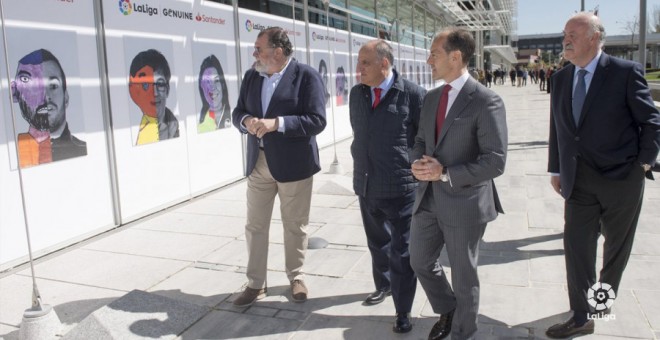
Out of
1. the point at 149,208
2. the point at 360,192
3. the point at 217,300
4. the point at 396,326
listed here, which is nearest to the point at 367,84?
the point at 360,192

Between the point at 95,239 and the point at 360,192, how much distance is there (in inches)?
137

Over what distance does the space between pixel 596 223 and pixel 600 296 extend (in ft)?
1.59

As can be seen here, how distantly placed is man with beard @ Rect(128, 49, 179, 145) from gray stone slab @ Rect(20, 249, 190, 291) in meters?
1.83

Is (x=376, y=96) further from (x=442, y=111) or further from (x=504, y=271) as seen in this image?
(x=504, y=271)

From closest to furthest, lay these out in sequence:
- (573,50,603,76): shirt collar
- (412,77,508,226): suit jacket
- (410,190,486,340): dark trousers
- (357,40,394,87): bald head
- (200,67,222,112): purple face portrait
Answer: (412,77,508,226): suit jacket
(410,190,486,340): dark trousers
(573,50,603,76): shirt collar
(357,40,394,87): bald head
(200,67,222,112): purple face portrait

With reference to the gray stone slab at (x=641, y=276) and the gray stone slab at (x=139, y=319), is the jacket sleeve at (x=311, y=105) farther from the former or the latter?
the gray stone slab at (x=641, y=276)

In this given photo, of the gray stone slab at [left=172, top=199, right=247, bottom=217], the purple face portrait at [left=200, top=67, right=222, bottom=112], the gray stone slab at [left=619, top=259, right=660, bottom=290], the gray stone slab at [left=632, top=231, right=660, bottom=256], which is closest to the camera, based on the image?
the gray stone slab at [left=619, top=259, right=660, bottom=290]

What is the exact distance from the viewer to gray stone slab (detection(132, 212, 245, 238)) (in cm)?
601

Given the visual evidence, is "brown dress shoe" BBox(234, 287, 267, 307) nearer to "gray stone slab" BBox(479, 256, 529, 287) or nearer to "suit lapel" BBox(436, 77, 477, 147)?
"gray stone slab" BBox(479, 256, 529, 287)

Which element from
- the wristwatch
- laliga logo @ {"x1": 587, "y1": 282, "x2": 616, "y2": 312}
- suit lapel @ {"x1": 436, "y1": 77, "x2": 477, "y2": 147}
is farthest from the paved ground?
suit lapel @ {"x1": 436, "y1": 77, "x2": 477, "y2": 147}

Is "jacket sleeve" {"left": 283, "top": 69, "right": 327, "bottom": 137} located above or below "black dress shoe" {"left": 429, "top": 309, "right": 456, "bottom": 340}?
above

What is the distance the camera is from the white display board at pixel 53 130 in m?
4.98

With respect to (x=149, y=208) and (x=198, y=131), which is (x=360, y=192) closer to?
(x=149, y=208)

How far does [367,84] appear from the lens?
3.50m
